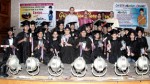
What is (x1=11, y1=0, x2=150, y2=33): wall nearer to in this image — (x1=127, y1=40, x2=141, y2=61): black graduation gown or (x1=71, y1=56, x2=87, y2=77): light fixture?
(x1=127, y1=40, x2=141, y2=61): black graduation gown

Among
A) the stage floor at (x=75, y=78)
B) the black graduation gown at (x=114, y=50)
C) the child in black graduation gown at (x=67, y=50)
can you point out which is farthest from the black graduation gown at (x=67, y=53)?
the black graduation gown at (x=114, y=50)

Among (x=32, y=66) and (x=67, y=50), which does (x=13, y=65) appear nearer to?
(x=32, y=66)

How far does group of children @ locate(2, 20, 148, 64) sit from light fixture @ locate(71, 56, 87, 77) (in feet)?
2.20

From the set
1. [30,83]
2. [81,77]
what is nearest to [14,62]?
[30,83]

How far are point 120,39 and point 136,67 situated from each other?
3.48 ft

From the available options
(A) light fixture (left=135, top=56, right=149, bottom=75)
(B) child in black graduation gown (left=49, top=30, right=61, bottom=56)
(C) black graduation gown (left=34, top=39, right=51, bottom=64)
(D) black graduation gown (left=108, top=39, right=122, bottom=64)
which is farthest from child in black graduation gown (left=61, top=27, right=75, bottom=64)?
(A) light fixture (left=135, top=56, right=149, bottom=75)

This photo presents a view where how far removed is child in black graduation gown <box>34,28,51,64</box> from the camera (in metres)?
5.90

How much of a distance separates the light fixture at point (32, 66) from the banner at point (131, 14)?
4.22 metres

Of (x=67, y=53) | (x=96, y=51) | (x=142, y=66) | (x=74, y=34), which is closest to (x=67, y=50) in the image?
(x=67, y=53)

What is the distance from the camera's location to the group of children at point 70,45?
19.6 ft

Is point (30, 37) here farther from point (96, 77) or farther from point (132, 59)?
point (132, 59)

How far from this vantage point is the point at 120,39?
6332 mm

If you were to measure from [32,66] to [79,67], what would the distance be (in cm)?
88

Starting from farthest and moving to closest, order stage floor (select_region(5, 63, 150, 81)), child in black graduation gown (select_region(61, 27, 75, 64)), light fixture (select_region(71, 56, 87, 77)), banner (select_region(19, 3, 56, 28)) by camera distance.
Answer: banner (select_region(19, 3, 56, 28)), child in black graduation gown (select_region(61, 27, 75, 64)), stage floor (select_region(5, 63, 150, 81)), light fixture (select_region(71, 56, 87, 77))
